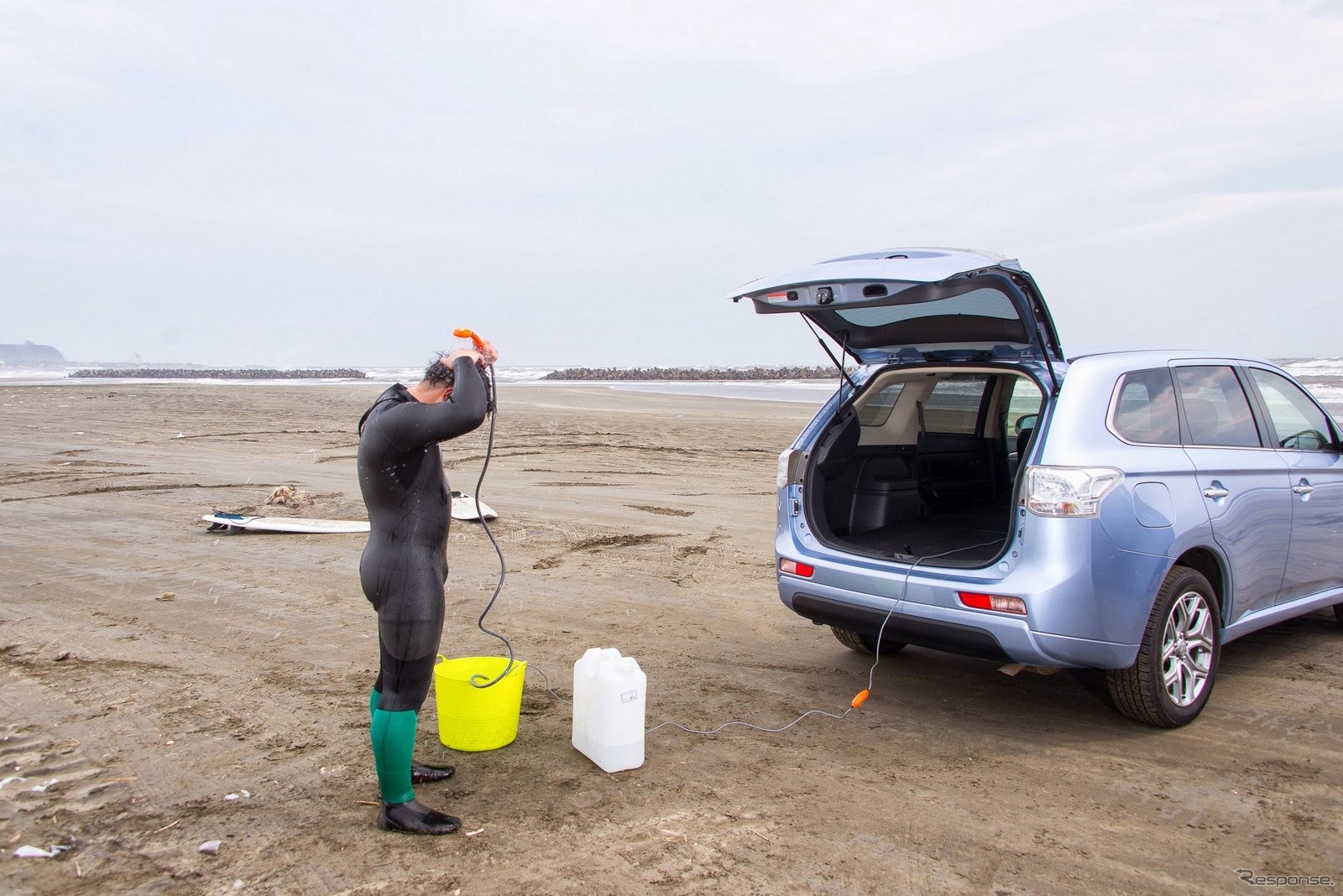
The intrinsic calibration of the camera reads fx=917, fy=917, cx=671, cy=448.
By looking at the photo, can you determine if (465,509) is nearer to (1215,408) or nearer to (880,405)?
(880,405)

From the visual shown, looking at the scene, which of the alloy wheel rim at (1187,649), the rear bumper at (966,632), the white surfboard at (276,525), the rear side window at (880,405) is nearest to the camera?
the rear bumper at (966,632)

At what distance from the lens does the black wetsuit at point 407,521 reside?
3.05 metres

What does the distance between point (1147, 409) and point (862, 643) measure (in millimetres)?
1946

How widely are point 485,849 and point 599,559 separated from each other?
441 cm

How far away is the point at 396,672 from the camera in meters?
3.20

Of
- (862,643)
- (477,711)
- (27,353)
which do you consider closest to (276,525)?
(477,711)

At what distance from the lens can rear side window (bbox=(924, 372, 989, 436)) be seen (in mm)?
5344

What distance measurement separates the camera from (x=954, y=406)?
5.43 m

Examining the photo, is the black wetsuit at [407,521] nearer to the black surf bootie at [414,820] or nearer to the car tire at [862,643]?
the black surf bootie at [414,820]

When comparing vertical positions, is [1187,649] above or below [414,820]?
above

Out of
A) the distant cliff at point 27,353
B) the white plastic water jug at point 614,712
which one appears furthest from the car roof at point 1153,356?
the distant cliff at point 27,353

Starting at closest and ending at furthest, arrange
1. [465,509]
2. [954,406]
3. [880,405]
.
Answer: [880,405]
[954,406]
[465,509]

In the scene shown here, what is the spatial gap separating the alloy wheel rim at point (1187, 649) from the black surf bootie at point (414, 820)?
3.02m

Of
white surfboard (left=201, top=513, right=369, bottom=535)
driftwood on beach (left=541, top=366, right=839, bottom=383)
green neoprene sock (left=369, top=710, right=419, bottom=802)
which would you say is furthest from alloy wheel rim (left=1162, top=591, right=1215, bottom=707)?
driftwood on beach (left=541, top=366, right=839, bottom=383)
